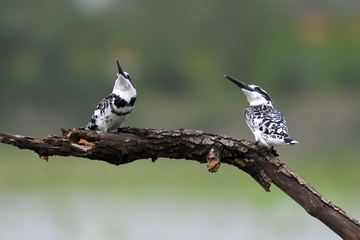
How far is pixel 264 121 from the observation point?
132 inches

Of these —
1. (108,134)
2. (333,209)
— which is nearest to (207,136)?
(108,134)

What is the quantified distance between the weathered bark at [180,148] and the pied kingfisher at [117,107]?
306 mm

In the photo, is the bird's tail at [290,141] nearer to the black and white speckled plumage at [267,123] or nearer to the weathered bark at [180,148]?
the black and white speckled plumage at [267,123]

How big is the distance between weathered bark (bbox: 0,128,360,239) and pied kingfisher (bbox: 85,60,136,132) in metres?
0.31

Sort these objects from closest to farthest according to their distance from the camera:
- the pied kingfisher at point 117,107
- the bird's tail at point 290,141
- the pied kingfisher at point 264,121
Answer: the bird's tail at point 290,141 < the pied kingfisher at point 264,121 < the pied kingfisher at point 117,107

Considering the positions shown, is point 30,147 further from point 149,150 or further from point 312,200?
point 312,200

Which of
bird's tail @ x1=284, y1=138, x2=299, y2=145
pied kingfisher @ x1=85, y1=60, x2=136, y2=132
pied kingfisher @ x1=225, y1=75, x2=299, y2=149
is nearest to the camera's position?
bird's tail @ x1=284, y1=138, x2=299, y2=145

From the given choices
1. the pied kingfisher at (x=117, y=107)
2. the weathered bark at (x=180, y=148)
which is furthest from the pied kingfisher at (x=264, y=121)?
the pied kingfisher at (x=117, y=107)

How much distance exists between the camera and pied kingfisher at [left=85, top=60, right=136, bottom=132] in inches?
140

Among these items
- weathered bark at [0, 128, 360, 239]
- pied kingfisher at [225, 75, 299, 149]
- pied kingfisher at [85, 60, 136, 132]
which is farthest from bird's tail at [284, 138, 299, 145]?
pied kingfisher at [85, 60, 136, 132]

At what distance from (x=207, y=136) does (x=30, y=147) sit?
149 cm

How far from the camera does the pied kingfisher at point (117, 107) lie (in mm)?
3551

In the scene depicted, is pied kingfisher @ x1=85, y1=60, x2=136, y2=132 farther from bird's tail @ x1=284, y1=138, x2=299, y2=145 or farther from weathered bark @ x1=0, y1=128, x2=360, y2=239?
bird's tail @ x1=284, y1=138, x2=299, y2=145

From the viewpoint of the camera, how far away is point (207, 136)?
3279mm
